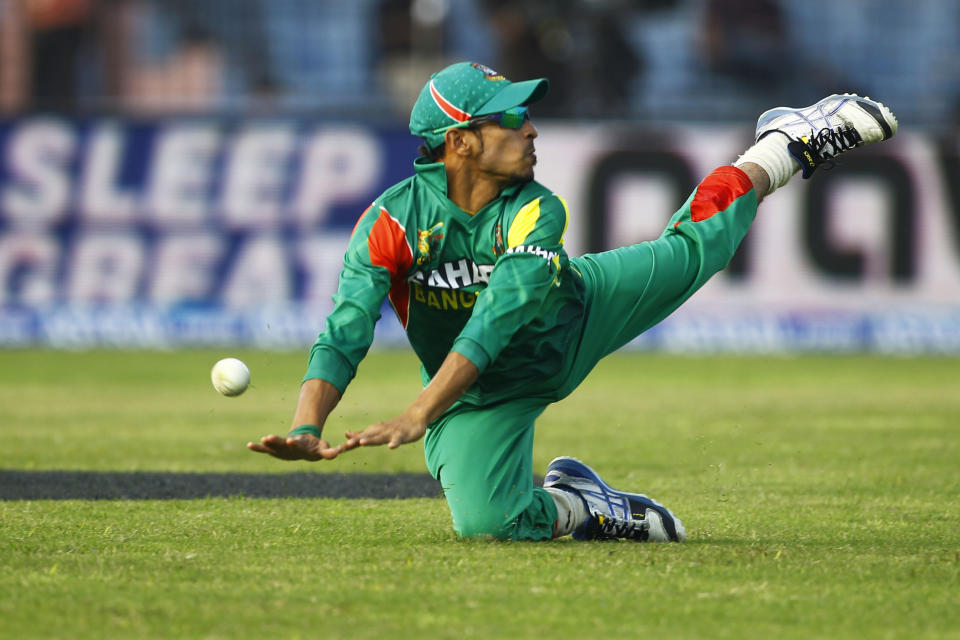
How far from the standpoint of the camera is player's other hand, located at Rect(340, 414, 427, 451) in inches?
182

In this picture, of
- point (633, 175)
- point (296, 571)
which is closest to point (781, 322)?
point (633, 175)

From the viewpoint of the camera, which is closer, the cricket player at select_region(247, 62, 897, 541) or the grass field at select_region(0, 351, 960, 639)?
the grass field at select_region(0, 351, 960, 639)

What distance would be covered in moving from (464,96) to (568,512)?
1.70 meters

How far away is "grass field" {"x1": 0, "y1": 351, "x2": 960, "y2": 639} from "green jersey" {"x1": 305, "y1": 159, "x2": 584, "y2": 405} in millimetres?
731

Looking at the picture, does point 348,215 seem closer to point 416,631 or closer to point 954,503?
point 954,503

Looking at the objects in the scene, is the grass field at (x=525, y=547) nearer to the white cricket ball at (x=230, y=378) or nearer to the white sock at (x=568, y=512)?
the white sock at (x=568, y=512)

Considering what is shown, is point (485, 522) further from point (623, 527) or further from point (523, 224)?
point (523, 224)

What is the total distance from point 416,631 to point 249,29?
21.5m

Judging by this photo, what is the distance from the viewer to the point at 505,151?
5.52 m

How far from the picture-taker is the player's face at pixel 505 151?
551 cm

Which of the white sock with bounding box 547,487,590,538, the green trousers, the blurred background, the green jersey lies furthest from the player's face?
the blurred background

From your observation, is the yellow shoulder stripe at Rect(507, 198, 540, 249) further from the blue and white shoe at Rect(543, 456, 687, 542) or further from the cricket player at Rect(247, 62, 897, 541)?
the blue and white shoe at Rect(543, 456, 687, 542)

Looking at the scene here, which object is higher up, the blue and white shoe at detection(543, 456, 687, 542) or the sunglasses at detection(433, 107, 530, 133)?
the sunglasses at detection(433, 107, 530, 133)

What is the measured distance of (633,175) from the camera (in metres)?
20.4
